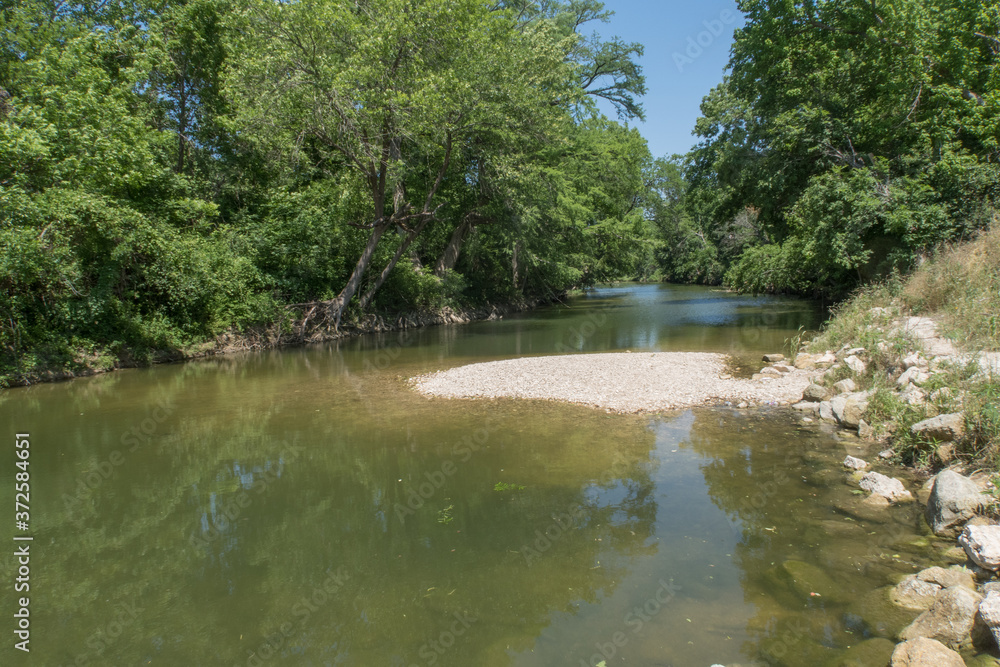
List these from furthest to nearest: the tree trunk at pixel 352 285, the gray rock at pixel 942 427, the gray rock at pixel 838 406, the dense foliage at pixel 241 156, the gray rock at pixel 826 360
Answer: the tree trunk at pixel 352 285
the dense foliage at pixel 241 156
the gray rock at pixel 826 360
the gray rock at pixel 838 406
the gray rock at pixel 942 427

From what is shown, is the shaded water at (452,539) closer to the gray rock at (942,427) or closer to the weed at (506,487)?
the weed at (506,487)

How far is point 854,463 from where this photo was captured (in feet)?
23.6

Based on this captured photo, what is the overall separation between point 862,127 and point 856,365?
11.8 metres

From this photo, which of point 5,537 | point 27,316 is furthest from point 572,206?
point 5,537

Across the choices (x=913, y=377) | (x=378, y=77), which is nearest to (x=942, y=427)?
(x=913, y=377)

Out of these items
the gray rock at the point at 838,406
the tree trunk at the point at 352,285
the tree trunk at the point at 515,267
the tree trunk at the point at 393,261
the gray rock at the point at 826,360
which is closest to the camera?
the gray rock at the point at 838,406

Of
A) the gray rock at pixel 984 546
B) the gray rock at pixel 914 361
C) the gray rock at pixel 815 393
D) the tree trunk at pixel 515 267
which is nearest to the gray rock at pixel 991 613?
the gray rock at pixel 984 546

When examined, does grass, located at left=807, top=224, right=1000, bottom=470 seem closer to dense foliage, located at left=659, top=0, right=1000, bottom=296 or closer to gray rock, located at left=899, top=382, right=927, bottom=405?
gray rock, located at left=899, top=382, right=927, bottom=405

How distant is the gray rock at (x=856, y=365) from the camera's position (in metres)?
9.92

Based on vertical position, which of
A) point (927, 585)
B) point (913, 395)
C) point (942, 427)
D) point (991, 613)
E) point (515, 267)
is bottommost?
point (927, 585)

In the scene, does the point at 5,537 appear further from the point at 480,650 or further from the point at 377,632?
the point at 480,650

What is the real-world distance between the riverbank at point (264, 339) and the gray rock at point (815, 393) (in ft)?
56.3

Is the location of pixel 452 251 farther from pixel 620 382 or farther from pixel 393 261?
pixel 620 382

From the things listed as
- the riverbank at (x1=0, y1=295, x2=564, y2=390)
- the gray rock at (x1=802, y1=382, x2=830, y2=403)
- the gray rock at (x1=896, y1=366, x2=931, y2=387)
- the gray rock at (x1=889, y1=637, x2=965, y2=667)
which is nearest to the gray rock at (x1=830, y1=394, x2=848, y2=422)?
the gray rock at (x1=802, y1=382, x2=830, y2=403)
